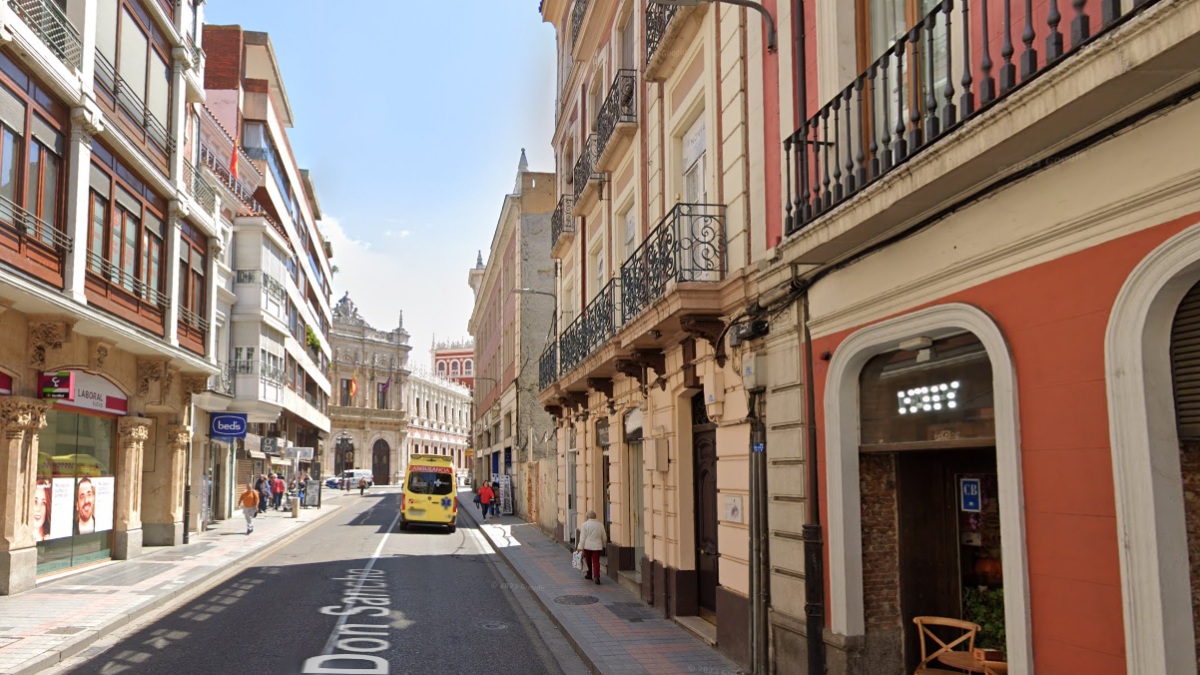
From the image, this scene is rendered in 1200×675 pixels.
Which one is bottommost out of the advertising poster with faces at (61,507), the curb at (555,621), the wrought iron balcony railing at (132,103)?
the curb at (555,621)

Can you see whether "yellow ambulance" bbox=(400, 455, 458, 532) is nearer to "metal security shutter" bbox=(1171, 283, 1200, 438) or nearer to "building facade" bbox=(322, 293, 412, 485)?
"metal security shutter" bbox=(1171, 283, 1200, 438)

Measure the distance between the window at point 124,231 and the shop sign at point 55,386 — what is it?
2.19 m

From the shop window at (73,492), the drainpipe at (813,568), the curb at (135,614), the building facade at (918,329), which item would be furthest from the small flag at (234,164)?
the drainpipe at (813,568)

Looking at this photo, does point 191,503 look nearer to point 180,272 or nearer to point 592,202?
point 180,272

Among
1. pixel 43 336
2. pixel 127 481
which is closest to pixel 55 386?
pixel 43 336

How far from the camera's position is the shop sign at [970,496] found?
26.0ft

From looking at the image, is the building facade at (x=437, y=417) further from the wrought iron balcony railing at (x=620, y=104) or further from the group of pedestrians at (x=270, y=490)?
the wrought iron balcony railing at (x=620, y=104)

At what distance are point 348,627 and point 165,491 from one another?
43.5 feet

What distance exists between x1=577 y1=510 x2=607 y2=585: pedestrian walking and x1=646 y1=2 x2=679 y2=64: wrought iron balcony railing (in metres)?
8.29

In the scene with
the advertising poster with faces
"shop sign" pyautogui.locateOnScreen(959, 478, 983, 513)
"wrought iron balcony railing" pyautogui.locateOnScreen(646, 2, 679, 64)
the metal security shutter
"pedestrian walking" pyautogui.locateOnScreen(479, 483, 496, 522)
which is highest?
"wrought iron balcony railing" pyautogui.locateOnScreen(646, 2, 679, 64)

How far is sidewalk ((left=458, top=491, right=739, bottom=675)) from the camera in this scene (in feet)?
32.9

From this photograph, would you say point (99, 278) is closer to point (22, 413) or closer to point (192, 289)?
point (22, 413)

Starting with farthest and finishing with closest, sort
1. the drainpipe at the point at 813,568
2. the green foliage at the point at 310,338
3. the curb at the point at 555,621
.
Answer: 1. the green foliage at the point at 310,338
2. the curb at the point at 555,621
3. the drainpipe at the point at 813,568

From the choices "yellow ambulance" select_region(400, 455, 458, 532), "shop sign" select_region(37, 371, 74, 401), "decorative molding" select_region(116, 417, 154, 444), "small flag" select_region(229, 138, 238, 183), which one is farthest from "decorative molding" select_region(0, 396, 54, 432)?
"small flag" select_region(229, 138, 238, 183)
